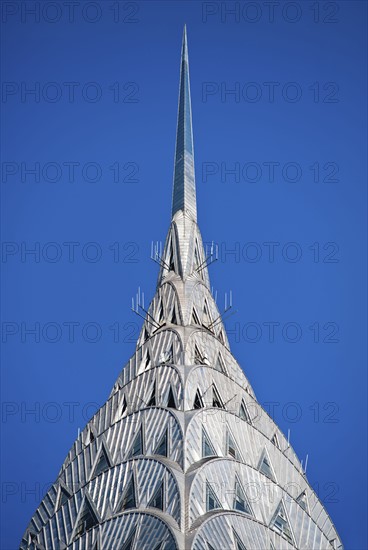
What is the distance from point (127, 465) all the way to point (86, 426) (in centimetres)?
1933

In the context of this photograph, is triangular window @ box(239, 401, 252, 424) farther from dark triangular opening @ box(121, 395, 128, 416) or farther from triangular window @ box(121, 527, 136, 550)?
triangular window @ box(121, 527, 136, 550)

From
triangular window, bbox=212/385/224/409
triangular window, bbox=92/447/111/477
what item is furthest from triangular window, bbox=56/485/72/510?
triangular window, bbox=212/385/224/409

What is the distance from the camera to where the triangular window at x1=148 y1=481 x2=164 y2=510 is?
5078cm

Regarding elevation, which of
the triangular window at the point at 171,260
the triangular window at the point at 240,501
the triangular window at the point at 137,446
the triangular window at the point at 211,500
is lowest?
the triangular window at the point at 211,500

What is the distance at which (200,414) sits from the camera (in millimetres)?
57188

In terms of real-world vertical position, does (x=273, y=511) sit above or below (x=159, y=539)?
above

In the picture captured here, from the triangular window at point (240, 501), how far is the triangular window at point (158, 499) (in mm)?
4840

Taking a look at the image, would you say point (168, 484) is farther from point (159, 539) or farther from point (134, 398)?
point (134, 398)

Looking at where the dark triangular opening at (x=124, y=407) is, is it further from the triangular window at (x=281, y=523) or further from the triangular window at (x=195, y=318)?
the triangular window at (x=281, y=523)

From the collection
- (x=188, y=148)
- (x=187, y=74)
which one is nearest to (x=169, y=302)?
(x=188, y=148)

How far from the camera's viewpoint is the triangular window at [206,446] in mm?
56222

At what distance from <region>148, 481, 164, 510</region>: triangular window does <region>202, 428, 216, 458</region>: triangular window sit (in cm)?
497

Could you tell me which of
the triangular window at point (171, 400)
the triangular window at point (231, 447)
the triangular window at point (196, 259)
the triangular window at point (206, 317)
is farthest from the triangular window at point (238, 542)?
the triangular window at point (196, 259)

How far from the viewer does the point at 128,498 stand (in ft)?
180
